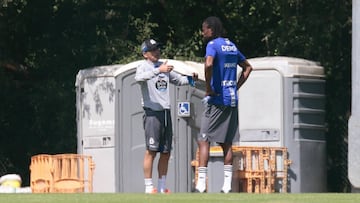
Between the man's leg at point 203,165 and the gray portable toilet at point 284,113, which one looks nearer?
the man's leg at point 203,165

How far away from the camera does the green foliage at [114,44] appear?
20.1m

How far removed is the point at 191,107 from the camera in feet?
57.8

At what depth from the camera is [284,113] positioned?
1766 cm

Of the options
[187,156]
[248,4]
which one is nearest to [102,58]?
[248,4]

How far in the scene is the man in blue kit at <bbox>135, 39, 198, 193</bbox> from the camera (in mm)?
14016

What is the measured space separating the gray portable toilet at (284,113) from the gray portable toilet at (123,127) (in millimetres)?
766

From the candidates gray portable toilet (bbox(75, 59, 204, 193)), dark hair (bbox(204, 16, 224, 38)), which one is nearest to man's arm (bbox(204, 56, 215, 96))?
dark hair (bbox(204, 16, 224, 38))

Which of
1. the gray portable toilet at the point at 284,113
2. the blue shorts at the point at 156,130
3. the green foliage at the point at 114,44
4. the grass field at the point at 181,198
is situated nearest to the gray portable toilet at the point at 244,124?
the gray portable toilet at the point at 284,113

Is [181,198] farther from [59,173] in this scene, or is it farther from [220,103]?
[59,173]

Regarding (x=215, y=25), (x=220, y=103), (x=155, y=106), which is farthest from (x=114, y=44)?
(x=220, y=103)

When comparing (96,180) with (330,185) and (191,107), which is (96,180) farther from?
(330,185)

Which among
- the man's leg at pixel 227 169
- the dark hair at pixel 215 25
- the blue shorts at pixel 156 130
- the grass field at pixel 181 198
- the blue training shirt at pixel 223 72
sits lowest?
the grass field at pixel 181 198

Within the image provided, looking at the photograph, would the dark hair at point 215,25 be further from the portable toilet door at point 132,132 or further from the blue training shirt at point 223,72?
the portable toilet door at point 132,132

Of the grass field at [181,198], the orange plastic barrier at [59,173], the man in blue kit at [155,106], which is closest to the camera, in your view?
the grass field at [181,198]
